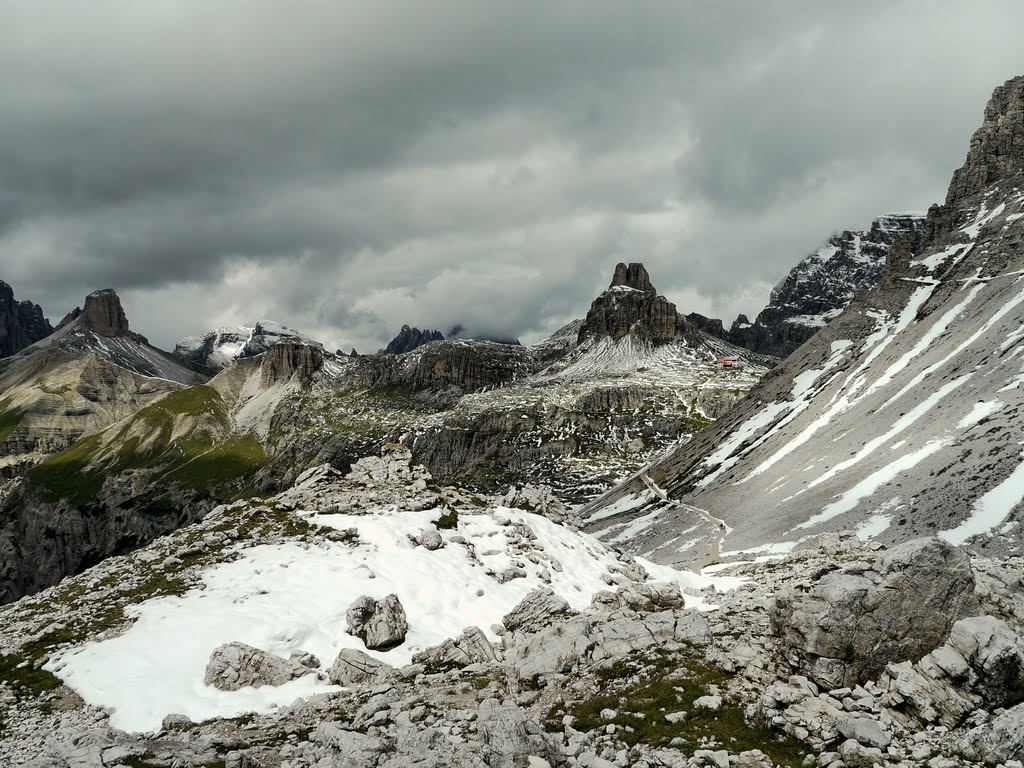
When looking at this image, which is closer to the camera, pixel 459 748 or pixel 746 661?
pixel 459 748

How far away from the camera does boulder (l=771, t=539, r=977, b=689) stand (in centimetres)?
1852

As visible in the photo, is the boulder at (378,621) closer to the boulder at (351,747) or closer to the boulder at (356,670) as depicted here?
the boulder at (356,670)

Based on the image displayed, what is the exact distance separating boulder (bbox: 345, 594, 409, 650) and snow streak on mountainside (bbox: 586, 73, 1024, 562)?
217 ft

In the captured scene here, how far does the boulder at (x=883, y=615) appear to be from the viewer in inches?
729

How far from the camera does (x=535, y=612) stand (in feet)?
101

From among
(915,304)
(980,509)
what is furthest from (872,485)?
(915,304)

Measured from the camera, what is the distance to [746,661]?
811 inches

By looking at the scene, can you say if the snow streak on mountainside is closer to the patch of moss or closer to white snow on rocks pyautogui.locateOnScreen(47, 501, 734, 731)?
white snow on rocks pyautogui.locateOnScreen(47, 501, 734, 731)

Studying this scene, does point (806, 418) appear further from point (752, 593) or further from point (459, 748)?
point (459, 748)

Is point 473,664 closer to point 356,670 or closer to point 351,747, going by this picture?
point 356,670

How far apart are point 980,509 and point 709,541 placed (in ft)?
148

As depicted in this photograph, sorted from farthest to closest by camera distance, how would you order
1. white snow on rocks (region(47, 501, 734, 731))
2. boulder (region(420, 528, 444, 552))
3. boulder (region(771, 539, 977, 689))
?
boulder (region(420, 528, 444, 552)) → white snow on rocks (region(47, 501, 734, 731)) → boulder (region(771, 539, 977, 689))

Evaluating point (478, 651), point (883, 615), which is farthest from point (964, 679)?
point (478, 651)

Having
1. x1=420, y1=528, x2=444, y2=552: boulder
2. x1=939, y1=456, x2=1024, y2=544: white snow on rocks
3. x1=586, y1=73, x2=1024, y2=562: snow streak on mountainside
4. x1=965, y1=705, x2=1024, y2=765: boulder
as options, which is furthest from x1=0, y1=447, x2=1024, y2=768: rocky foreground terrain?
x1=586, y1=73, x2=1024, y2=562: snow streak on mountainside
